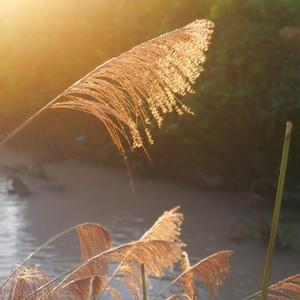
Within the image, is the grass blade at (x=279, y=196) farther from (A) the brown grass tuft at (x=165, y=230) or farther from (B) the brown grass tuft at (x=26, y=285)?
(A) the brown grass tuft at (x=165, y=230)

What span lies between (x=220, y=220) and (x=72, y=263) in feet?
9.38

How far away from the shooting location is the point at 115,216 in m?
11.3

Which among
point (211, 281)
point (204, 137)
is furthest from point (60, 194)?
point (211, 281)

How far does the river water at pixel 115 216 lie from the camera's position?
9.05 meters

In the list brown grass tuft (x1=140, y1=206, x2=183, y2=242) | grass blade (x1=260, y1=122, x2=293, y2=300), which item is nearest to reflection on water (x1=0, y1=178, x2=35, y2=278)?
brown grass tuft (x1=140, y1=206, x2=183, y2=242)

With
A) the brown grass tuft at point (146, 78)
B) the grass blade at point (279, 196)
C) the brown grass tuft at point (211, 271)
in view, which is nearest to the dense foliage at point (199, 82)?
the brown grass tuft at point (211, 271)

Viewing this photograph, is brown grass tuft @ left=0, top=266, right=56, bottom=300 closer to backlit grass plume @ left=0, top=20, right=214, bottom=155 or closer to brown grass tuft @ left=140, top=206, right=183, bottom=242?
brown grass tuft @ left=140, top=206, right=183, bottom=242

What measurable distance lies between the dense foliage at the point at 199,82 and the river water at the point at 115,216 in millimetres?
653

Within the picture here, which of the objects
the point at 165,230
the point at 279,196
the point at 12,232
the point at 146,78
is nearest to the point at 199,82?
the point at 12,232

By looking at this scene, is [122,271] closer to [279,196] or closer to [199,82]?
[279,196]

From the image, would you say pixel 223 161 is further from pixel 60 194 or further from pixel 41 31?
pixel 41 31

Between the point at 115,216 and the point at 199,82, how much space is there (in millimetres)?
2780

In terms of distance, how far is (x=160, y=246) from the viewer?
271 centimetres

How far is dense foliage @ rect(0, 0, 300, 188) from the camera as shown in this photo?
1239cm
